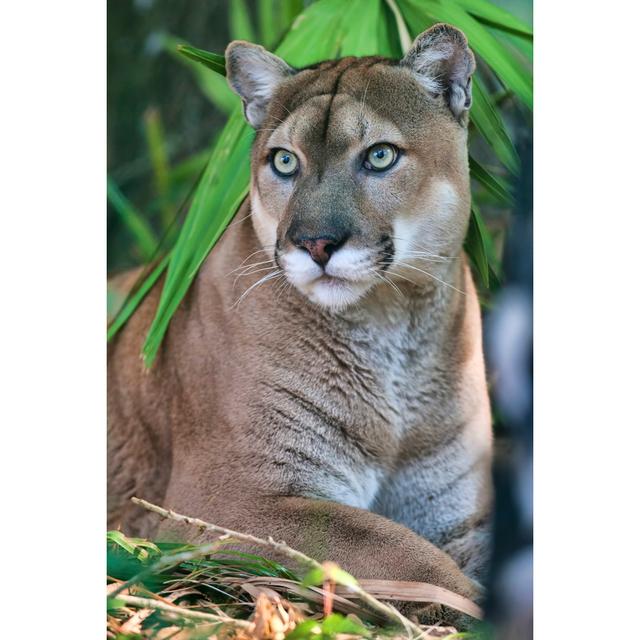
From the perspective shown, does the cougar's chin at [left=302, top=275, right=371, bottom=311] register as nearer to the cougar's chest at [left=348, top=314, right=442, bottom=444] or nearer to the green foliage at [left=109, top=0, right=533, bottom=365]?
the cougar's chest at [left=348, top=314, right=442, bottom=444]

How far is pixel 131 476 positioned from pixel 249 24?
1.45 meters

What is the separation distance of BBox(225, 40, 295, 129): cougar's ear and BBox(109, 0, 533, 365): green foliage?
0.10 meters

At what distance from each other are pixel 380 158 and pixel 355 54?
46 centimetres

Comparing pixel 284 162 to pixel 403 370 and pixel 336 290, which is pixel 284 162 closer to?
pixel 336 290

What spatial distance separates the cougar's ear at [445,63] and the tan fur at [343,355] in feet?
0.04

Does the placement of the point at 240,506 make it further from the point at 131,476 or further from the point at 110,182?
the point at 110,182

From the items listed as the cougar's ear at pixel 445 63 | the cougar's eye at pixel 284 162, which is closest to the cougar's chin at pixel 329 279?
the cougar's eye at pixel 284 162

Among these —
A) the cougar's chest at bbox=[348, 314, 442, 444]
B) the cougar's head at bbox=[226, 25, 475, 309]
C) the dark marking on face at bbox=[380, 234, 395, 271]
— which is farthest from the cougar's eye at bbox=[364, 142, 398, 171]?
the cougar's chest at bbox=[348, 314, 442, 444]

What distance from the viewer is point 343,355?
300 centimetres

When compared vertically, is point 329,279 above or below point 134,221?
below

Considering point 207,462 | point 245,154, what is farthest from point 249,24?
point 207,462

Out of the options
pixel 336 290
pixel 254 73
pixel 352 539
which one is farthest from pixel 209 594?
pixel 254 73

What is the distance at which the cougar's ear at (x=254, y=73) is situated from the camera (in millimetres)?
2941

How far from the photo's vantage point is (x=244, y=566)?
2768mm
